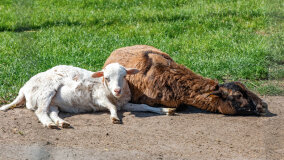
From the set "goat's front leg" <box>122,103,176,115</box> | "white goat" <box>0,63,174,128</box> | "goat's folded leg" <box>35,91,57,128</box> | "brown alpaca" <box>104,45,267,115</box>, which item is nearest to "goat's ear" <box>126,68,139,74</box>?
"white goat" <box>0,63,174,128</box>

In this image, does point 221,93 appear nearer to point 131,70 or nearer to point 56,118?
point 131,70

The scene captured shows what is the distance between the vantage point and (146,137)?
17.5ft

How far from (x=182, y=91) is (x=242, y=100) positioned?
0.80 metres

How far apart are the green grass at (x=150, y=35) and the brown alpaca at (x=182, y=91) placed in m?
0.88

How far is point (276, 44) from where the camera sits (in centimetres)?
687

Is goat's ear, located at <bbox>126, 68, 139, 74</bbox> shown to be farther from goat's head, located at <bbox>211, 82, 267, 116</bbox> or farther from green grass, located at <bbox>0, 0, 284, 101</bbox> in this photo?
green grass, located at <bbox>0, 0, 284, 101</bbox>

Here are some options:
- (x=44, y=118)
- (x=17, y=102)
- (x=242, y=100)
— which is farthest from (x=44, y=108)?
(x=242, y=100)

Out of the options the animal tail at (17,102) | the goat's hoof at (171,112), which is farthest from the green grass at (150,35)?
the goat's hoof at (171,112)

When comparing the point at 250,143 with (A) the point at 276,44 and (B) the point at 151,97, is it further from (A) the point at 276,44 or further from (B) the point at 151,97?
(A) the point at 276,44

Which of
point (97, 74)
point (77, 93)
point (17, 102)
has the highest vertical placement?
point (97, 74)

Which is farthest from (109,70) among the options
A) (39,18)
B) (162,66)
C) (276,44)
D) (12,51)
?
(39,18)

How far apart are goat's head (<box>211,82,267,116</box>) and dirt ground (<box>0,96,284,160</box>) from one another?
105 millimetres

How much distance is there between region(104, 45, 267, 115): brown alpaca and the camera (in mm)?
6211

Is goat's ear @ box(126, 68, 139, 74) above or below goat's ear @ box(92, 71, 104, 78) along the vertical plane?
above
